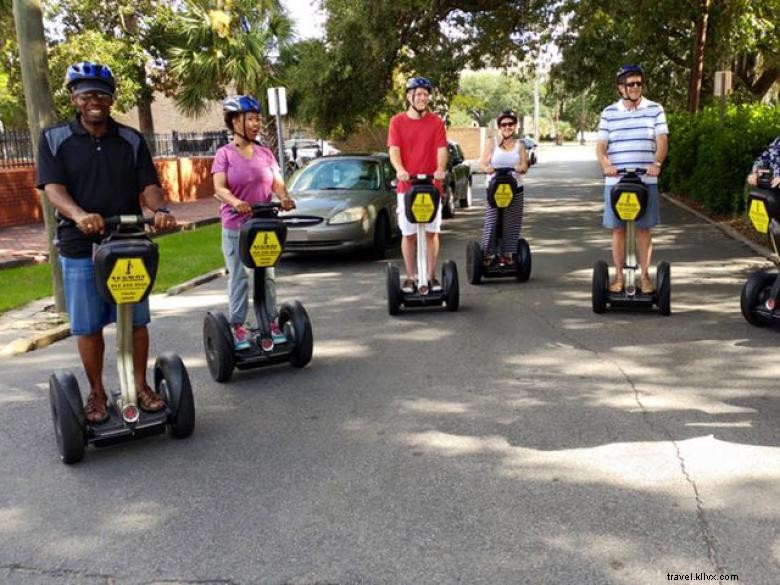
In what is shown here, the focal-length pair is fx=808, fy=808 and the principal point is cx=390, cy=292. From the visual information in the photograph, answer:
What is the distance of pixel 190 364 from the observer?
257 inches

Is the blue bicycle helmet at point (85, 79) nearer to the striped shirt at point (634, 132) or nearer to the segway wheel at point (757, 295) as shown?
the striped shirt at point (634, 132)

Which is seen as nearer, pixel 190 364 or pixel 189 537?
pixel 189 537

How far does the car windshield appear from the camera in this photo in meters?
12.6

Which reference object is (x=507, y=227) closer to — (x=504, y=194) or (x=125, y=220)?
(x=504, y=194)

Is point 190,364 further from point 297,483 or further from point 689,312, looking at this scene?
point 689,312

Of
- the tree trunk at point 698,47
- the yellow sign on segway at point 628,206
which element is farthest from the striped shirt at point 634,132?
the tree trunk at point 698,47

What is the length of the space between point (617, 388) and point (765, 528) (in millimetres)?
2029

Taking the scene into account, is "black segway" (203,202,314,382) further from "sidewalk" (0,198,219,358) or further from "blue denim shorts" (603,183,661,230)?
"blue denim shorts" (603,183,661,230)

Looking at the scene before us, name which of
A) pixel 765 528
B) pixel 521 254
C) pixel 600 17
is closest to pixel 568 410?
pixel 765 528

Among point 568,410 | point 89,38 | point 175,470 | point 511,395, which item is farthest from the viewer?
point 89,38

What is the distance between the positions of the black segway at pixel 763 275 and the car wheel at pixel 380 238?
595 cm

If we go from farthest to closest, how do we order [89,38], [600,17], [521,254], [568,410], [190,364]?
1. [89,38]
2. [600,17]
3. [521,254]
4. [190,364]
5. [568,410]

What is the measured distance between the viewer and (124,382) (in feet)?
14.6

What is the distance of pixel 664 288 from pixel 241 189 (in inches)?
154
